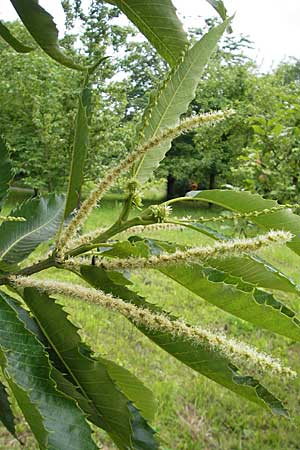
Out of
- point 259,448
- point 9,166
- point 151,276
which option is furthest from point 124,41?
point 9,166

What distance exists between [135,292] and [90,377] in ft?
0.42

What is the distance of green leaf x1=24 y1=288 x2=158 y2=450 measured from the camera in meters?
0.74

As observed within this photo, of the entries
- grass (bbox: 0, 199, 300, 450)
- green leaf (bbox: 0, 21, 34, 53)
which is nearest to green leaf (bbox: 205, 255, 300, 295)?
green leaf (bbox: 0, 21, 34, 53)

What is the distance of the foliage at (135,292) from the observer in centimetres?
61

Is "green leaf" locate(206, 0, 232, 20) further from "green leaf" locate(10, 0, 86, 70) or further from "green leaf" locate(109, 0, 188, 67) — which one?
"green leaf" locate(10, 0, 86, 70)

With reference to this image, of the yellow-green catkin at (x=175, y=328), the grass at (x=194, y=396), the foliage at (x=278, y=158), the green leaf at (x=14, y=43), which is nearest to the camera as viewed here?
the yellow-green catkin at (x=175, y=328)

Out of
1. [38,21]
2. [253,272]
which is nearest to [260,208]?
[253,272]

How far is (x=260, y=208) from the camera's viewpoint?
0.76 m

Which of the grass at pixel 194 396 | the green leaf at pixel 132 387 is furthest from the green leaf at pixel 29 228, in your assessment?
the grass at pixel 194 396

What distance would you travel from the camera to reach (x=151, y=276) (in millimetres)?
7480

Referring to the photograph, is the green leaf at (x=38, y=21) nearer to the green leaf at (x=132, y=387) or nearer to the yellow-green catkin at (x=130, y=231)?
the yellow-green catkin at (x=130, y=231)

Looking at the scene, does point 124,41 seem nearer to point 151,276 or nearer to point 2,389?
point 151,276

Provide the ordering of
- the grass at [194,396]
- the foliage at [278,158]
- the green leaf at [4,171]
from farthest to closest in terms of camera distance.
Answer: the foliage at [278,158] → the grass at [194,396] → the green leaf at [4,171]

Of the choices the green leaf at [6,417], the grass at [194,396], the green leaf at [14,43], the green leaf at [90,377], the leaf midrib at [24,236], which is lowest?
the grass at [194,396]
